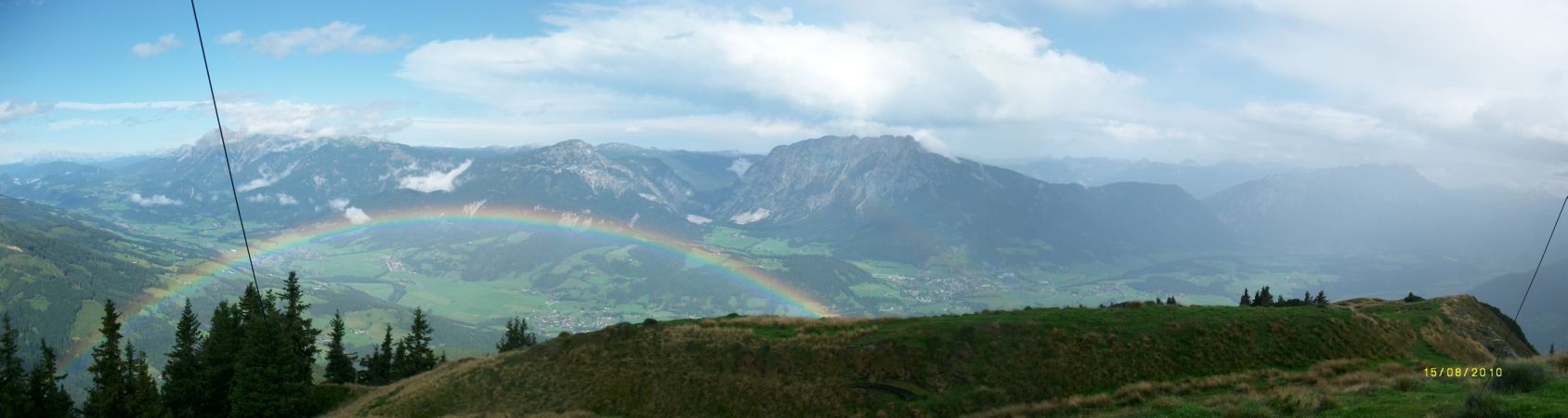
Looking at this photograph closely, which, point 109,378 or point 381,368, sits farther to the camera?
point 381,368

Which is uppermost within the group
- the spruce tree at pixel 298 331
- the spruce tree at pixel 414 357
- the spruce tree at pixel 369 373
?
the spruce tree at pixel 298 331

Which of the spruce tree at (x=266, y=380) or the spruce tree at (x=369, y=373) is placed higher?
the spruce tree at (x=266, y=380)

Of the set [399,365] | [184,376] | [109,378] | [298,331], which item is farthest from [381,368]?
[109,378]

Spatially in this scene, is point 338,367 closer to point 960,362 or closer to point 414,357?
point 414,357

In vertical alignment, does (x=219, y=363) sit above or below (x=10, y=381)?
above

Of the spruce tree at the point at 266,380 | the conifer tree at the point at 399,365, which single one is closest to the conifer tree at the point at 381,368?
the conifer tree at the point at 399,365

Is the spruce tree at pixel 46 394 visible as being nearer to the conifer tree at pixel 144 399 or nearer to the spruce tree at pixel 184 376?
the conifer tree at pixel 144 399

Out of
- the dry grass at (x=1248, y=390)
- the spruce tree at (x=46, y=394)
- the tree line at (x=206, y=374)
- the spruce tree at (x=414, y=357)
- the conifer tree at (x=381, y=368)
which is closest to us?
the dry grass at (x=1248, y=390)
